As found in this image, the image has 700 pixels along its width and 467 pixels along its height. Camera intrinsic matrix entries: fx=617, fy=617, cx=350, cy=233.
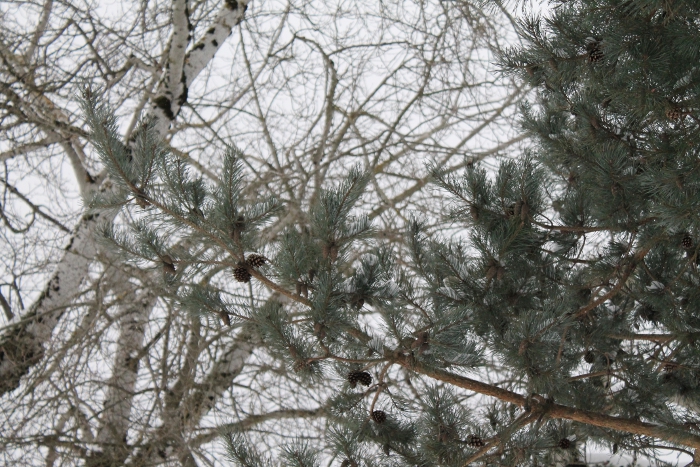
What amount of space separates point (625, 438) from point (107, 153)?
2.18 m

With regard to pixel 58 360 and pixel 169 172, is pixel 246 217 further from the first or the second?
pixel 58 360

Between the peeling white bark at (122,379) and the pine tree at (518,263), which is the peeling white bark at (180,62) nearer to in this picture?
the peeling white bark at (122,379)

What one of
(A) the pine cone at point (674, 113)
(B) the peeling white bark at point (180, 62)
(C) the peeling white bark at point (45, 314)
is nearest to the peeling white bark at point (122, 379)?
(C) the peeling white bark at point (45, 314)

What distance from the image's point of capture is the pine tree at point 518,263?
1.68 m

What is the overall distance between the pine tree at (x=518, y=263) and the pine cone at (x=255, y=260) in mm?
10

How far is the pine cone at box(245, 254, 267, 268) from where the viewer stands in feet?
5.57

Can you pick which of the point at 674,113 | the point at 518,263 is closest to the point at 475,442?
the point at 518,263

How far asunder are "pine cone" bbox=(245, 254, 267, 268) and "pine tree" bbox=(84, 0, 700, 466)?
0.01m

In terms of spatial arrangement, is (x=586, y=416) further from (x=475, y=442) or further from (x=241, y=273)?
(x=241, y=273)

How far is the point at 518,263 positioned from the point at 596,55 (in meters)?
0.74

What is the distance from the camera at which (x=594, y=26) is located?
1.98 meters

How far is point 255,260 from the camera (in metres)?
1.71

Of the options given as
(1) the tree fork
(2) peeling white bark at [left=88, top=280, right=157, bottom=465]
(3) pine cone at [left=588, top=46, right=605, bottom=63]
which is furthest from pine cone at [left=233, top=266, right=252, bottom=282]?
(2) peeling white bark at [left=88, top=280, right=157, bottom=465]

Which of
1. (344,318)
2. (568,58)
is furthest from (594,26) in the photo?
(344,318)
